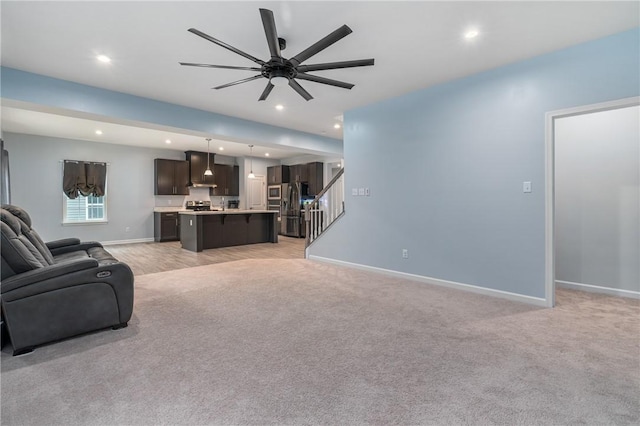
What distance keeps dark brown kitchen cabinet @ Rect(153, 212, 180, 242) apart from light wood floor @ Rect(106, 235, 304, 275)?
42 centimetres

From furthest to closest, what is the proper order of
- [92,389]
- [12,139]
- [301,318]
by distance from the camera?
[12,139] < [301,318] < [92,389]

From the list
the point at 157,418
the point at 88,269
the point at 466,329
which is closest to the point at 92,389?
the point at 157,418

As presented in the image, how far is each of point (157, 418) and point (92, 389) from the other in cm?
59


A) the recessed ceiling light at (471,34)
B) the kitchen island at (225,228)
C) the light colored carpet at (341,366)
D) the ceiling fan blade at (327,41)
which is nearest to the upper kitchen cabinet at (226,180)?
the kitchen island at (225,228)

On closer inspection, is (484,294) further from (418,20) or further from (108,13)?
(108,13)

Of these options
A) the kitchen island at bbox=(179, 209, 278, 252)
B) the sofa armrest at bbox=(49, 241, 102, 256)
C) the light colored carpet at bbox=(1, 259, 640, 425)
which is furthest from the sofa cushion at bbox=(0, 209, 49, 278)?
the kitchen island at bbox=(179, 209, 278, 252)

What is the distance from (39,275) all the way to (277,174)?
26.9 ft

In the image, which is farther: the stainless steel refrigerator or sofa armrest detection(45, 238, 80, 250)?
the stainless steel refrigerator

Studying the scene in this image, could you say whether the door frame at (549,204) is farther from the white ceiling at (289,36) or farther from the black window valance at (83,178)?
the black window valance at (83,178)

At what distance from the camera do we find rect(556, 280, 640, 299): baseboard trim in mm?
3693

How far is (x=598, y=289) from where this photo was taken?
3.91 meters

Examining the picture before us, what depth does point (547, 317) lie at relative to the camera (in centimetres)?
306

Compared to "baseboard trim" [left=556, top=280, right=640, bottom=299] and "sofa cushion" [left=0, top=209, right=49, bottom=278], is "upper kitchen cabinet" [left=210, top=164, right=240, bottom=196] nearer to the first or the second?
"sofa cushion" [left=0, top=209, right=49, bottom=278]

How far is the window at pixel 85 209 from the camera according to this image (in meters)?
7.75
